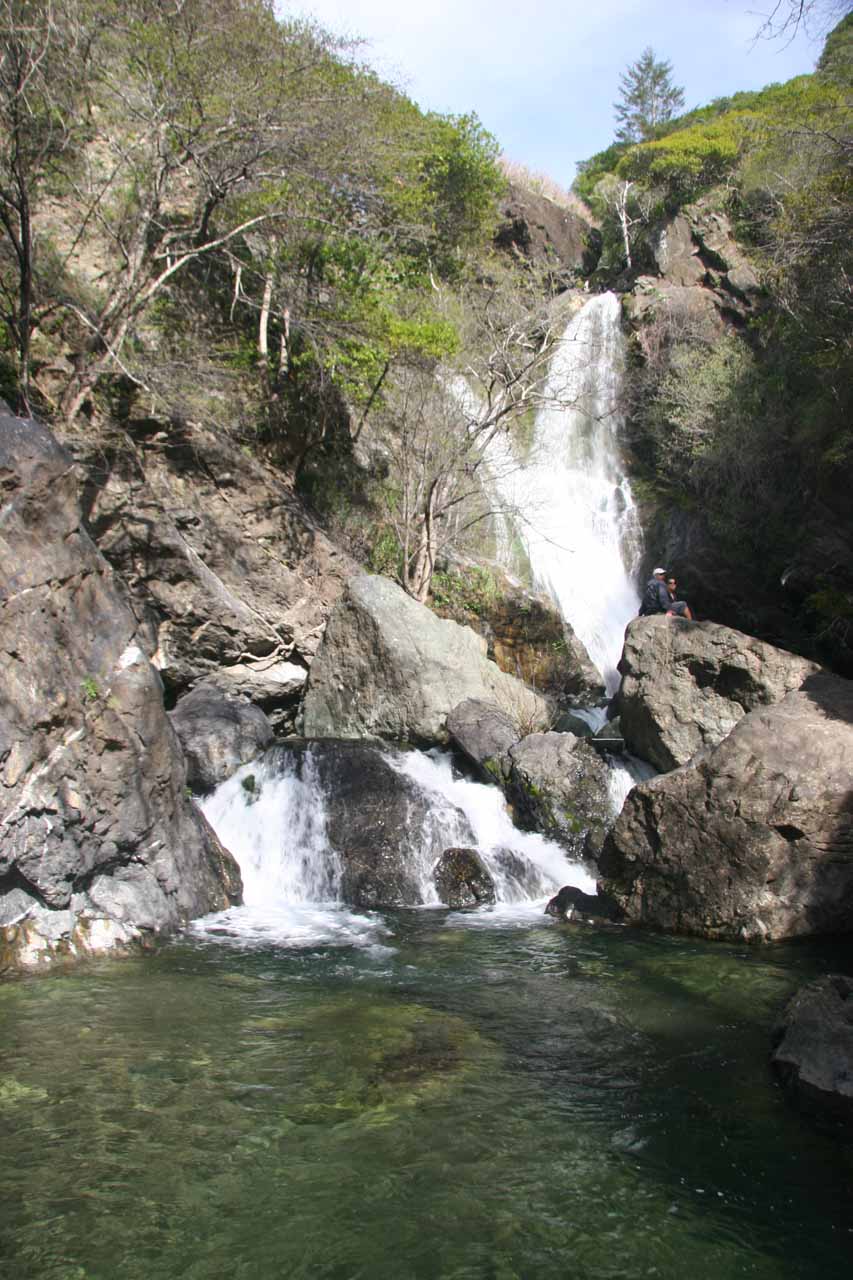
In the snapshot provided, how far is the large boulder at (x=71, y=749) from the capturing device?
654 centimetres

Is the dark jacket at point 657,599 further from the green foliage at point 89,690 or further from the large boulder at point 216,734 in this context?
the green foliage at point 89,690

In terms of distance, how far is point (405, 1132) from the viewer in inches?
155

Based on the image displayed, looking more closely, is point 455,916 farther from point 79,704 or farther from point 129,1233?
point 129,1233

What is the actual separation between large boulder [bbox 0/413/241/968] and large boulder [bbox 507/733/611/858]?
4.20 meters

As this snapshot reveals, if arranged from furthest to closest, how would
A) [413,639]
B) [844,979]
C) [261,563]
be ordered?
[261,563]
[413,639]
[844,979]

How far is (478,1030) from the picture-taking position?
5.21 metres

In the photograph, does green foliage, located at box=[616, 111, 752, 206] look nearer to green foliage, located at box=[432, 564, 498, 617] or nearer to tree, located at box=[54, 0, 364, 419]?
tree, located at box=[54, 0, 364, 419]

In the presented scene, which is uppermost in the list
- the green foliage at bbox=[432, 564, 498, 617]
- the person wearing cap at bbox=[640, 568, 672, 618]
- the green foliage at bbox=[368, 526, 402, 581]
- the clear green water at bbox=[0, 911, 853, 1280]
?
the green foliage at bbox=[368, 526, 402, 581]

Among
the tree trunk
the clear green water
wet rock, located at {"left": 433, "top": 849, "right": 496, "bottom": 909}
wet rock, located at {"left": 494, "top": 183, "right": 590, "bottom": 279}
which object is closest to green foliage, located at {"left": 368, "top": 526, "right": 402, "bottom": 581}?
the tree trunk

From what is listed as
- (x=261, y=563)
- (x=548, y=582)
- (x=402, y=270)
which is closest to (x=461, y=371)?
Answer: (x=402, y=270)

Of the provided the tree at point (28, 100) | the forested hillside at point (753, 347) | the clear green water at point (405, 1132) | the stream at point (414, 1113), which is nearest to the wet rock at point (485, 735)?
the stream at point (414, 1113)

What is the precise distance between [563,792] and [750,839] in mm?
3171

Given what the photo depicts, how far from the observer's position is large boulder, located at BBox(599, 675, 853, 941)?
23.8 feet

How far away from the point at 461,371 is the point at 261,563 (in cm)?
604
